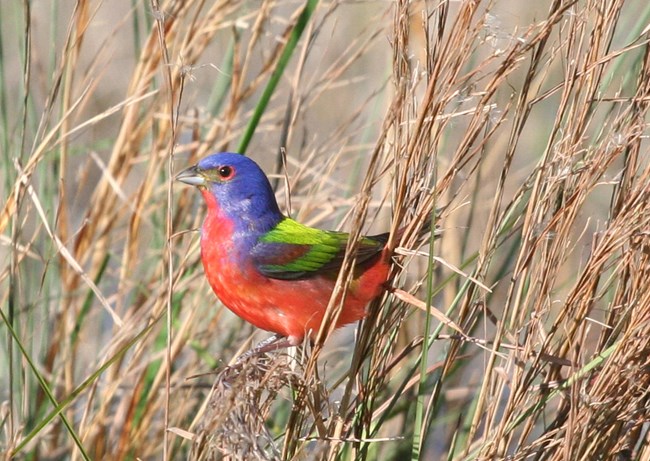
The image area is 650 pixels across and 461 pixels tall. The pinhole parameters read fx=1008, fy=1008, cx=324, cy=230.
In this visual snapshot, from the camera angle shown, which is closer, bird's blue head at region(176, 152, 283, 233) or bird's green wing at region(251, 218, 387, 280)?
bird's green wing at region(251, 218, 387, 280)

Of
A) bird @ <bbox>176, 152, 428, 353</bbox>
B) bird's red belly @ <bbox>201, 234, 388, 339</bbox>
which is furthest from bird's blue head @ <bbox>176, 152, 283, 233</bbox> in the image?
bird's red belly @ <bbox>201, 234, 388, 339</bbox>

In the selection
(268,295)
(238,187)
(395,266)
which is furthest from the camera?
(238,187)

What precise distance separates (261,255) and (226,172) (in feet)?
0.74

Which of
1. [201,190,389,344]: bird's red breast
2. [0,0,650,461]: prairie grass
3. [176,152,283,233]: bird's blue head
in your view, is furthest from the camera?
[176,152,283,233]: bird's blue head

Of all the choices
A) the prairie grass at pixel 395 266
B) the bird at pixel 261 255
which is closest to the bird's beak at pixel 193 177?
the bird at pixel 261 255

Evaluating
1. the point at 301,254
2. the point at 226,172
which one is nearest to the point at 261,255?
the point at 301,254

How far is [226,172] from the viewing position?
229 cm

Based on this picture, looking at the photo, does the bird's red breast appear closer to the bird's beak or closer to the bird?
Answer: the bird

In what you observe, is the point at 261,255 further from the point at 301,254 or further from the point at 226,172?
the point at 226,172

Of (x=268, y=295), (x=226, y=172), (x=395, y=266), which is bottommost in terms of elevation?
(x=268, y=295)

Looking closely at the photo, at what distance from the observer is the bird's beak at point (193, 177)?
230cm

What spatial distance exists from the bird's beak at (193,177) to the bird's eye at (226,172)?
0.14ft

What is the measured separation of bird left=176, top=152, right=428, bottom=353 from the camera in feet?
7.00

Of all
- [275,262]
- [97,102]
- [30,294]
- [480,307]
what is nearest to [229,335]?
[30,294]
